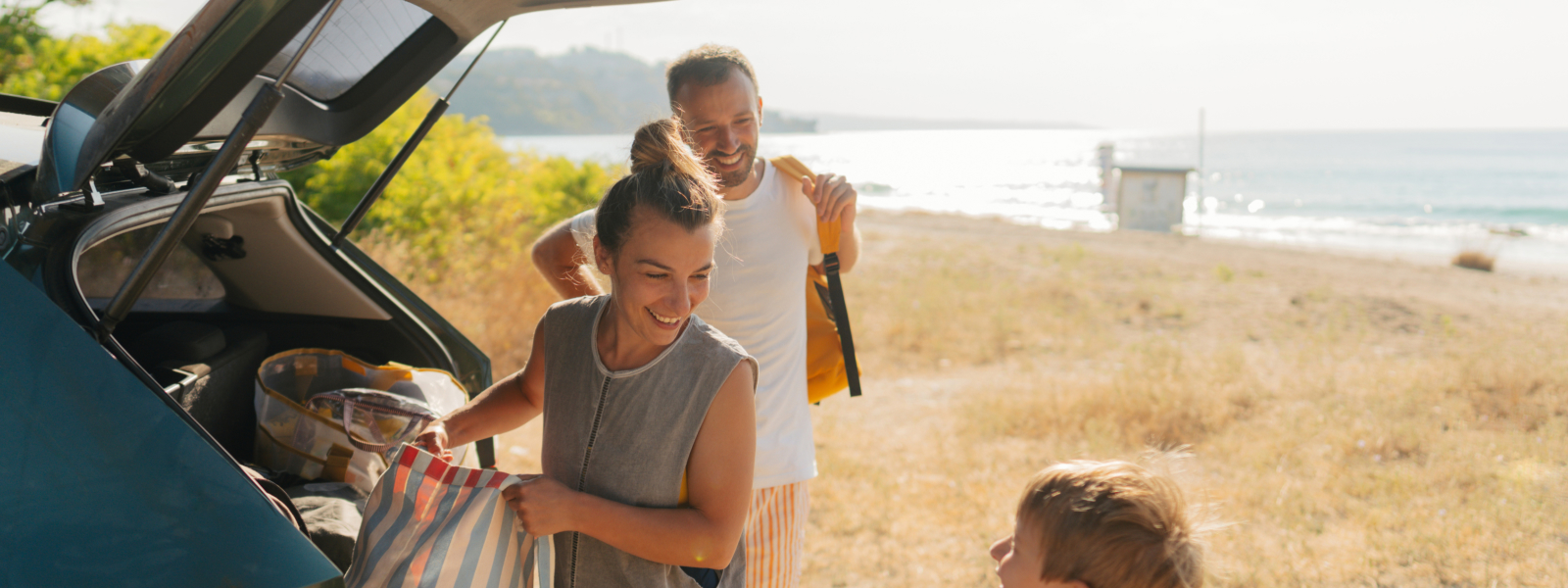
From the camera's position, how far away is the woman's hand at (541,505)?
1.41 meters

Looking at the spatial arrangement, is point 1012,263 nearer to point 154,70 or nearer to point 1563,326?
point 1563,326

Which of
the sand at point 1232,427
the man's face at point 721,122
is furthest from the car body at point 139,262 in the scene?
the sand at point 1232,427

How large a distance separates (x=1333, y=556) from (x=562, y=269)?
3659 millimetres

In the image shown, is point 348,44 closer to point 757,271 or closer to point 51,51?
point 757,271

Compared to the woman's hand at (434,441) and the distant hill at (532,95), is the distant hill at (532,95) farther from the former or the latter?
the woman's hand at (434,441)

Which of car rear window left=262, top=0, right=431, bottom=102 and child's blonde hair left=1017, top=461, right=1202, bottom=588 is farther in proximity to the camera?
car rear window left=262, top=0, right=431, bottom=102

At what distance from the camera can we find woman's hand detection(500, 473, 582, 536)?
4.62 feet

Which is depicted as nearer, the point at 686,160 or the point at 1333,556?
the point at 686,160

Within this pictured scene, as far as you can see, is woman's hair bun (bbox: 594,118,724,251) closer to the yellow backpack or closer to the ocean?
the ocean

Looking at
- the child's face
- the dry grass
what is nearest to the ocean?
the child's face

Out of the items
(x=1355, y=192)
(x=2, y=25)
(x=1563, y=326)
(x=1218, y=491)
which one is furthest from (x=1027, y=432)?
(x=1355, y=192)

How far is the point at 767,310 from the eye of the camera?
2250 mm

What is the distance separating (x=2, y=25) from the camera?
7941 mm

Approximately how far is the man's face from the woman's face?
0.68 meters
